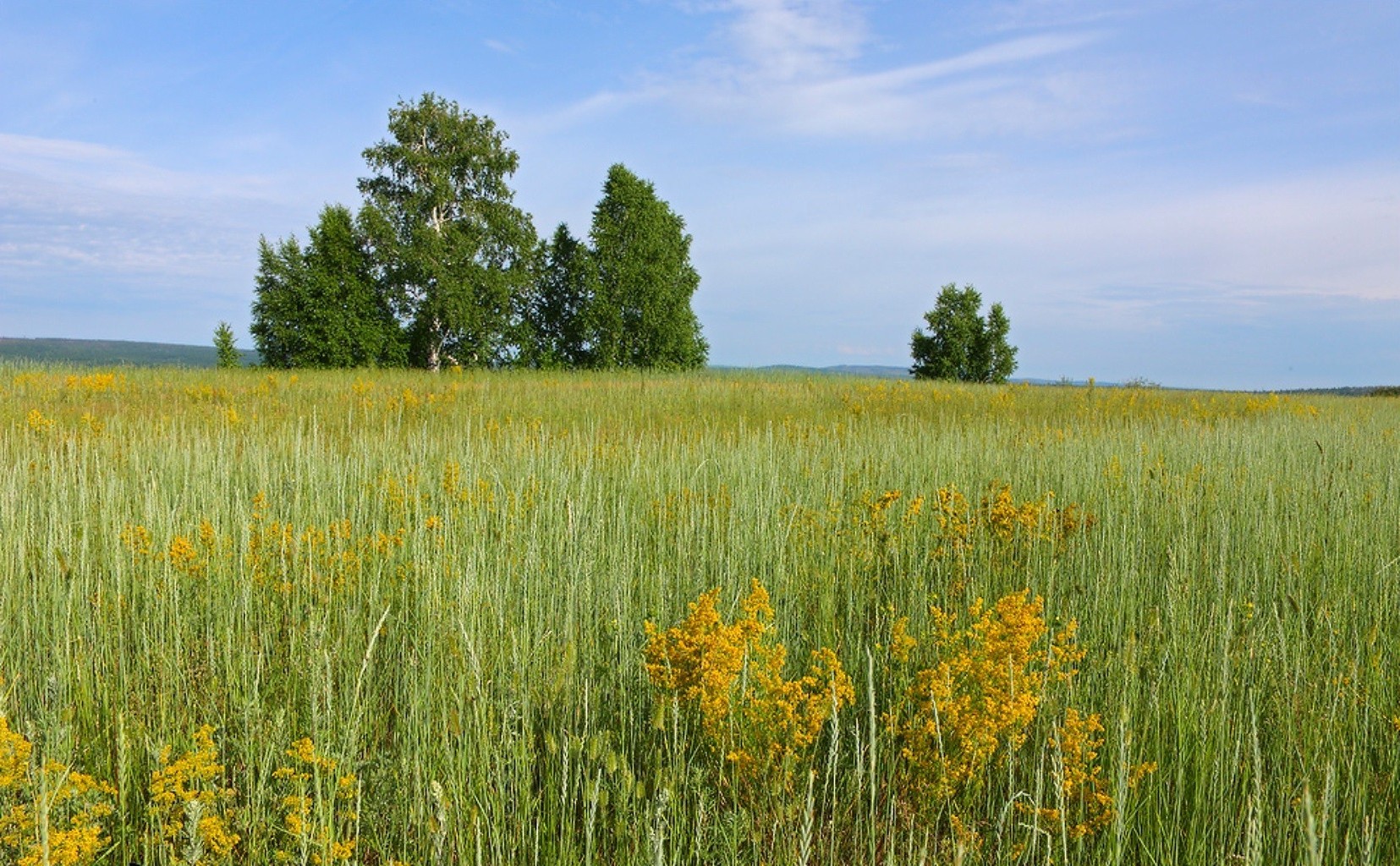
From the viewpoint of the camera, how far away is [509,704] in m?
1.87

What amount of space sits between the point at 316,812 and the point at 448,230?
73.7 ft

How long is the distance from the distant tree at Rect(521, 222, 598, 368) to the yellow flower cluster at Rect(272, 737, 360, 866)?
24438mm

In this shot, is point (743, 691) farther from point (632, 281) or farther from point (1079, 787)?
point (632, 281)

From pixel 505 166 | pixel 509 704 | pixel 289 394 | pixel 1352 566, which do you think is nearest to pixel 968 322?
pixel 505 166

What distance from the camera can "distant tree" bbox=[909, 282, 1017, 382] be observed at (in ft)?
126

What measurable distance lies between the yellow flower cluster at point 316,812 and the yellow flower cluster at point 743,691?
2.08 ft

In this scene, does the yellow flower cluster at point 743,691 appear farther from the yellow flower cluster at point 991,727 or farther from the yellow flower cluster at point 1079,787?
the yellow flower cluster at point 1079,787

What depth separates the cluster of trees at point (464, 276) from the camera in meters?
22.4

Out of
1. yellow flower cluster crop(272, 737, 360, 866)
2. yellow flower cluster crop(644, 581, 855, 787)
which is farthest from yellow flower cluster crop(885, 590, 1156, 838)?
yellow flower cluster crop(272, 737, 360, 866)

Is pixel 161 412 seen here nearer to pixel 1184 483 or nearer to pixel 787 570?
pixel 787 570

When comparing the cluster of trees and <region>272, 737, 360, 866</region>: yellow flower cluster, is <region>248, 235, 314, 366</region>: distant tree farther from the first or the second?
<region>272, 737, 360, 866</region>: yellow flower cluster

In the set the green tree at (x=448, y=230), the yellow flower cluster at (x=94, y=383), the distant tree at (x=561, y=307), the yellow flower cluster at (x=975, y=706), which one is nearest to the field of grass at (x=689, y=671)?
the yellow flower cluster at (x=975, y=706)

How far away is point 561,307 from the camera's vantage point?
28047 mm

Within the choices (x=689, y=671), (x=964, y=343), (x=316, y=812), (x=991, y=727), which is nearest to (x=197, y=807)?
(x=316, y=812)
